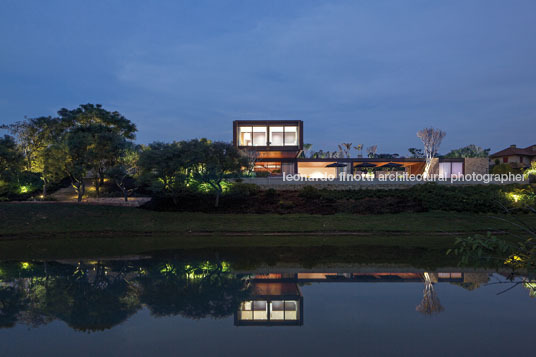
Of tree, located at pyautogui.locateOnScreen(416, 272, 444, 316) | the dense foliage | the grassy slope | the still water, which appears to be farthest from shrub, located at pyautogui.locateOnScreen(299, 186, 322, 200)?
tree, located at pyautogui.locateOnScreen(416, 272, 444, 316)

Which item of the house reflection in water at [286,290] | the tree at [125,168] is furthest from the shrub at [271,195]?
the house reflection in water at [286,290]

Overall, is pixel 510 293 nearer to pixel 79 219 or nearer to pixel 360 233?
pixel 360 233

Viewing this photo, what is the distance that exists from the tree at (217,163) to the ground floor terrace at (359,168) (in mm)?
15188

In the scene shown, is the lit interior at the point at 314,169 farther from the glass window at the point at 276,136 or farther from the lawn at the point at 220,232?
the lawn at the point at 220,232

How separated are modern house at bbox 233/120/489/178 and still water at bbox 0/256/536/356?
32219 mm

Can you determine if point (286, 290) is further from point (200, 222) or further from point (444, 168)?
point (444, 168)

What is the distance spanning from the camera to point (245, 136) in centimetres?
4400

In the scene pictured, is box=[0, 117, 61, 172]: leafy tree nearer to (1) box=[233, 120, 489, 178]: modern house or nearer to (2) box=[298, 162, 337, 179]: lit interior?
(1) box=[233, 120, 489, 178]: modern house

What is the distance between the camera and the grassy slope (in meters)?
20.0

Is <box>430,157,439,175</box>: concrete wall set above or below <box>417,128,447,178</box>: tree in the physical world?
below

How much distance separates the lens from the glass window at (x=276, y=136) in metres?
43.6

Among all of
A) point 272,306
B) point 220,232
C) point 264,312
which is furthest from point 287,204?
point 264,312

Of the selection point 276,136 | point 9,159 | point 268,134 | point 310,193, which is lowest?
point 310,193

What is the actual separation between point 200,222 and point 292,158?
25.0 m
